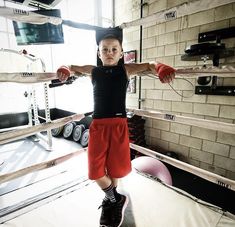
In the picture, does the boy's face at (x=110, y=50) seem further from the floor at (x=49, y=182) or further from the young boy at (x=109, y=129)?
the floor at (x=49, y=182)

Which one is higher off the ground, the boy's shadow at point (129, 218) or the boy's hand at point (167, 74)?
the boy's hand at point (167, 74)

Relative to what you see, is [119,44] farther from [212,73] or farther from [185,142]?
[185,142]

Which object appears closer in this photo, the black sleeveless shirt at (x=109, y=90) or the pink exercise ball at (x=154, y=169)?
the black sleeveless shirt at (x=109, y=90)

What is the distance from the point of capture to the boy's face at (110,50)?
139 centimetres

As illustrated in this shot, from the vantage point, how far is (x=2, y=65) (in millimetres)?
4586

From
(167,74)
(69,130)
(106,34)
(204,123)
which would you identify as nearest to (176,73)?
(167,74)

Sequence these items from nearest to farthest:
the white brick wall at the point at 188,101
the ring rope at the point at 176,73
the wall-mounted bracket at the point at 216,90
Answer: the ring rope at the point at 176,73
the wall-mounted bracket at the point at 216,90
the white brick wall at the point at 188,101


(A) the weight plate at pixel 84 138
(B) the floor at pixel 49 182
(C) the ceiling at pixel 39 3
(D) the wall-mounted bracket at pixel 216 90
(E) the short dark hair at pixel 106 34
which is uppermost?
(C) the ceiling at pixel 39 3

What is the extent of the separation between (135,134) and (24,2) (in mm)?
3316

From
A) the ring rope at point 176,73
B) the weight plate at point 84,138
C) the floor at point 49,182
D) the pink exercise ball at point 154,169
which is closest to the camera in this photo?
the ring rope at point 176,73

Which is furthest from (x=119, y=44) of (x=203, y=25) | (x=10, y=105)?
(x=10, y=105)

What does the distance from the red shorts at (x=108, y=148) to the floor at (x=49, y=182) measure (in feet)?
1.49

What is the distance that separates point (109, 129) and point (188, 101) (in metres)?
1.85

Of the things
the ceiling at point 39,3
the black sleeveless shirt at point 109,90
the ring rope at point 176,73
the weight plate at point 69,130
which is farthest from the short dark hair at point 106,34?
the weight plate at point 69,130
